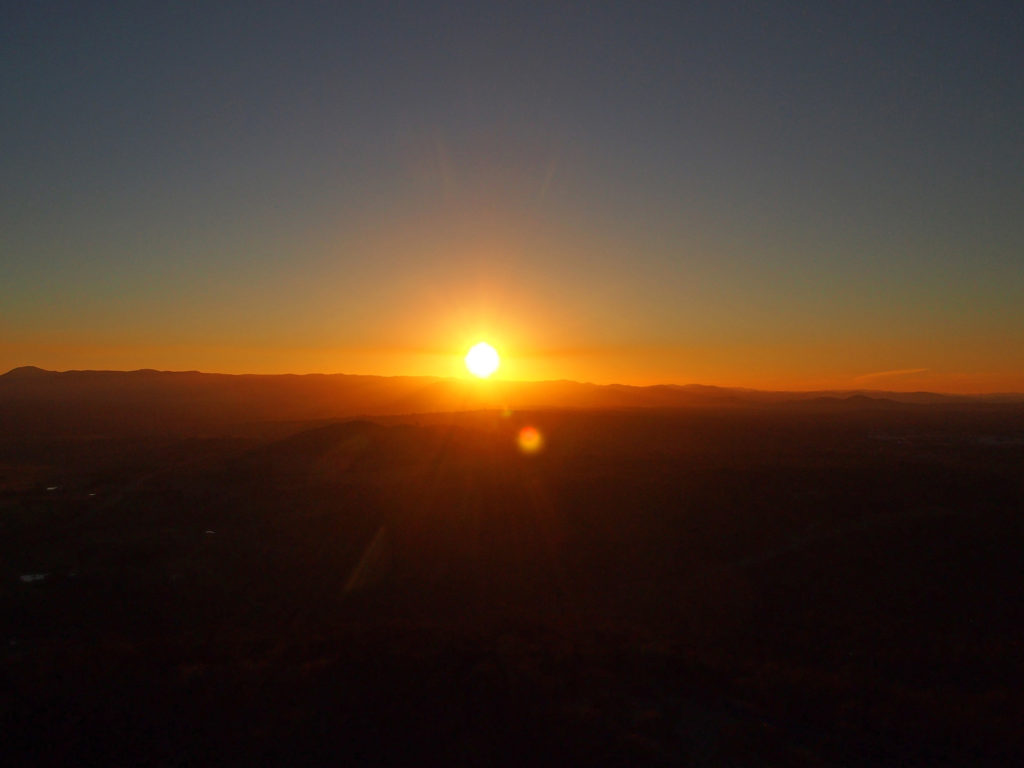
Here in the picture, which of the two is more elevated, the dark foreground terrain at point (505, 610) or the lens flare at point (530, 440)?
the lens flare at point (530, 440)

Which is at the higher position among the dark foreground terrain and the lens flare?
the lens flare

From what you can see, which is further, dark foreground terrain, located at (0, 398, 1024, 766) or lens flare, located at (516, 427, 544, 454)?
lens flare, located at (516, 427, 544, 454)

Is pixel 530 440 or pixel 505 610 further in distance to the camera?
pixel 530 440

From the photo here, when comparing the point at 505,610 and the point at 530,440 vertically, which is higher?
the point at 530,440

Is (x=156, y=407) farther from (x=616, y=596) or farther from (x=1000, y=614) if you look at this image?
(x=1000, y=614)
